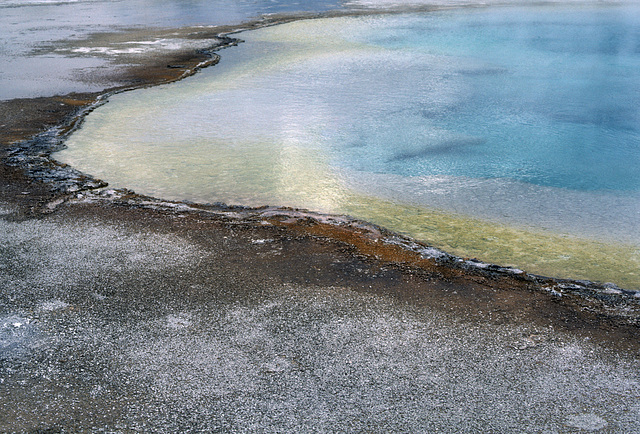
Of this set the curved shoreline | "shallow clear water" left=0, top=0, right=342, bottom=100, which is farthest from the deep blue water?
"shallow clear water" left=0, top=0, right=342, bottom=100

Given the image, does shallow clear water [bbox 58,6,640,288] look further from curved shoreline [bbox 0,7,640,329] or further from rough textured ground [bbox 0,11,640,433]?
rough textured ground [bbox 0,11,640,433]

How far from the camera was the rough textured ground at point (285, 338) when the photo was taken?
2.82 m

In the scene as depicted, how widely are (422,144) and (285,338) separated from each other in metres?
4.25

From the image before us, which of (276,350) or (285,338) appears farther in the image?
(285,338)

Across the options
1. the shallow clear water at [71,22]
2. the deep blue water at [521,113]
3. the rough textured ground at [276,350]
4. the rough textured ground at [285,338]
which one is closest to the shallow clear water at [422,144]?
the deep blue water at [521,113]

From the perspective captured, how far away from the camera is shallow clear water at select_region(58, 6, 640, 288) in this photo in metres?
5.15

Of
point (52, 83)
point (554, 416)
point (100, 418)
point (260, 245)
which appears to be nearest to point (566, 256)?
point (554, 416)

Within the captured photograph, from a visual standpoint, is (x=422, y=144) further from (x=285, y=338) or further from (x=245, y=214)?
(x=285, y=338)

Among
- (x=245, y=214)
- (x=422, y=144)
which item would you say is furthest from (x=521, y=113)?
(x=245, y=214)

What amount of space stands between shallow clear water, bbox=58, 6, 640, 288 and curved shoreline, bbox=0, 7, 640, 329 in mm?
269

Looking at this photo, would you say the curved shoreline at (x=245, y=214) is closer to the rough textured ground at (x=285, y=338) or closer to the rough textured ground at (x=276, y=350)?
the rough textured ground at (x=285, y=338)

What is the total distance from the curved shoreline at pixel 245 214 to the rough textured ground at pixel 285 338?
3 cm

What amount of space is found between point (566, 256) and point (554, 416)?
2.06 metres

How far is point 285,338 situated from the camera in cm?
338
